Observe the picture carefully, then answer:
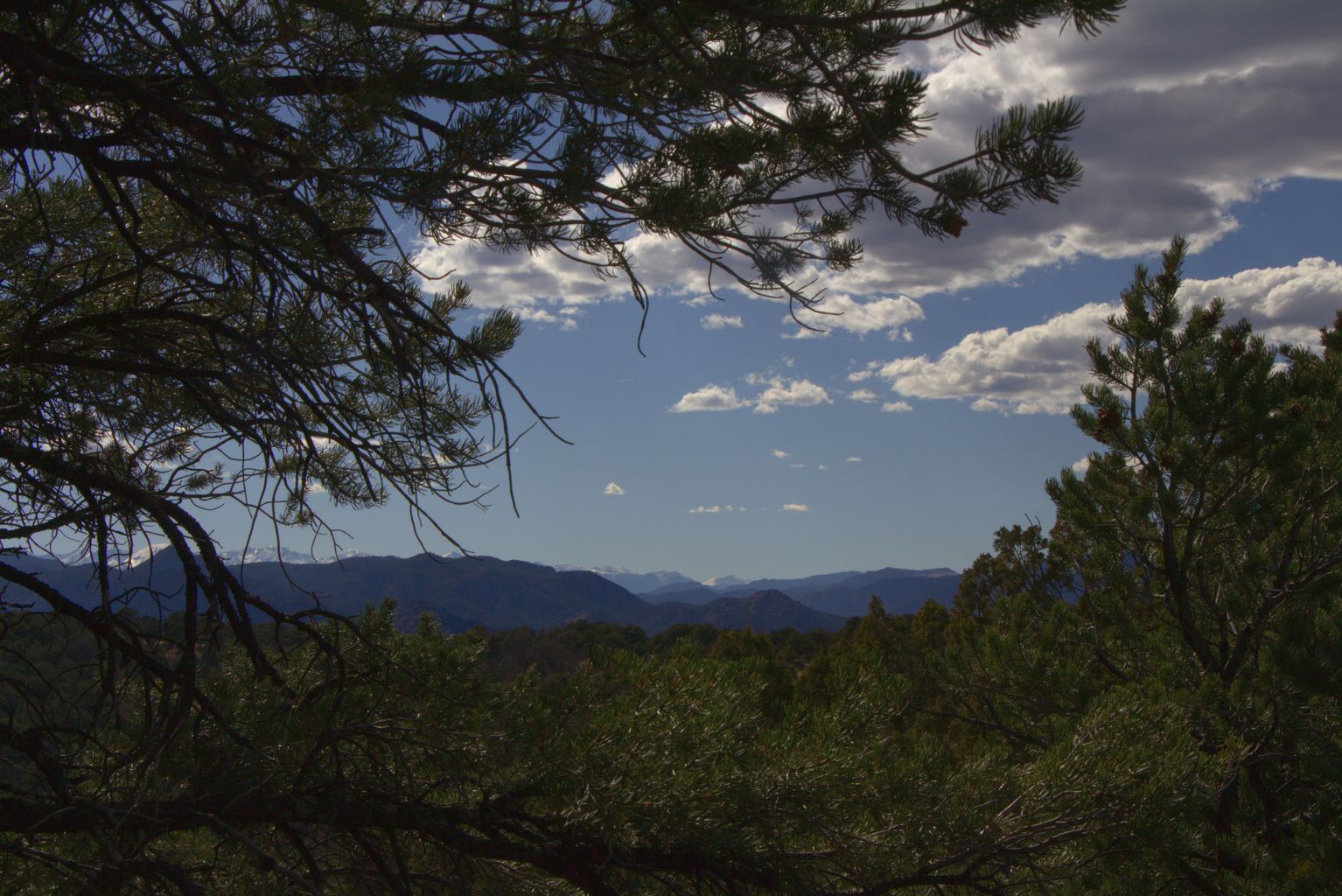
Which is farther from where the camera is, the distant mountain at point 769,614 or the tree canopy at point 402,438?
the distant mountain at point 769,614

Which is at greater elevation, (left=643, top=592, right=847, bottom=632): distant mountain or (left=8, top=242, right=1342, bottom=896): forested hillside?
(left=8, top=242, right=1342, bottom=896): forested hillside

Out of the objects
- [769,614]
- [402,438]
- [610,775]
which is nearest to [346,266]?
[402,438]

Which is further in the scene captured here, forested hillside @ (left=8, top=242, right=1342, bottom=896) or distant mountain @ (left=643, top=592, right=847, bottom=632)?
distant mountain @ (left=643, top=592, right=847, bottom=632)

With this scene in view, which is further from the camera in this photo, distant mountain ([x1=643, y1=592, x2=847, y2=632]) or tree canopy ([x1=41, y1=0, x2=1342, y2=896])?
distant mountain ([x1=643, y1=592, x2=847, y2=632])

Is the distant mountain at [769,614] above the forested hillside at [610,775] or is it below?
below

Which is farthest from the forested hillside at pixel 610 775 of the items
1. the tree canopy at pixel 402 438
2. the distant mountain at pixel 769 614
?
the distant mountain at pixel 769 614

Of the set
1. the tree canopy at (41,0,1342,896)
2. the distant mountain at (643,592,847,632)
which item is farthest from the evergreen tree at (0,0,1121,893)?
the distant mountain at (643,592,847,632)

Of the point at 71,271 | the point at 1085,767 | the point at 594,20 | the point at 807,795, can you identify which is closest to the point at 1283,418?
the point at 1085,767

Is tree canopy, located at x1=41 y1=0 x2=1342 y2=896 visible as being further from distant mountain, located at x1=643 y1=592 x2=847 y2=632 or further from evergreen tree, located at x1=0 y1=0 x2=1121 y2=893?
distant mountain, located at x1=643 y1=592 x2=847 y2=632

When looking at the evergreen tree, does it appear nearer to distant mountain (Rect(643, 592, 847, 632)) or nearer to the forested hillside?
the forested hillside

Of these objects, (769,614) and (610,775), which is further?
(769,614)

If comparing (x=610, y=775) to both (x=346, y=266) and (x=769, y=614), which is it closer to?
(x=346, y=266)

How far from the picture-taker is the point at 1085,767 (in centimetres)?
296

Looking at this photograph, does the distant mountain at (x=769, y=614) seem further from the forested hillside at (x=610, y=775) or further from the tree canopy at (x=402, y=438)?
the tree canopy at (x=402, y=438)
